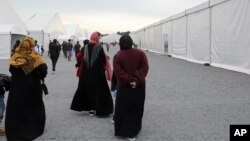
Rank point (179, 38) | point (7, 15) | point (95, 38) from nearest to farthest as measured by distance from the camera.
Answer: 1. point (95, 38)
2. point (179, 38)
3. point (7, 15)

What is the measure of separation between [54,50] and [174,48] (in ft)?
52.9

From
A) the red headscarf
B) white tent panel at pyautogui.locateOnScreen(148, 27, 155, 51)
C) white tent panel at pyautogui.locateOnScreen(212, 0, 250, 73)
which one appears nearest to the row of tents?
white tent panel at pyautogui.locateOnScreen(148, 27, 155, 51)

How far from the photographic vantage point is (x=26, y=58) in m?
5.33

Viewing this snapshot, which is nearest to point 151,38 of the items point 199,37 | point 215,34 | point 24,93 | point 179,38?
point 179,38

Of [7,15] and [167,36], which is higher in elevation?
[7,15]

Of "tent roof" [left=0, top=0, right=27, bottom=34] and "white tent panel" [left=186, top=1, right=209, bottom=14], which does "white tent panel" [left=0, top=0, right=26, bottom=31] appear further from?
"white tent panel" [left=186, top=1, right=209, bottom=14]

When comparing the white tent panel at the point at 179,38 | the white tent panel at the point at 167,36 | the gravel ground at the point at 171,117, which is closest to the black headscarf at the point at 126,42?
the gravel ground at the point at 171,117

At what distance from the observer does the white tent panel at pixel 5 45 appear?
26.0 m

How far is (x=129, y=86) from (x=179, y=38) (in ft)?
78.6

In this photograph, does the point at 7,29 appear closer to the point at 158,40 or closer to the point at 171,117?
the point at 158,40

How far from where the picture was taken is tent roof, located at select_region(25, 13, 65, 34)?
41.0m

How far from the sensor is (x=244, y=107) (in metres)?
7.75

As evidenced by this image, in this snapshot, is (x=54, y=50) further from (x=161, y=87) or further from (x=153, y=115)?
(x=153, y=115)

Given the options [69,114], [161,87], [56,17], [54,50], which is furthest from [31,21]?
[69,114]
